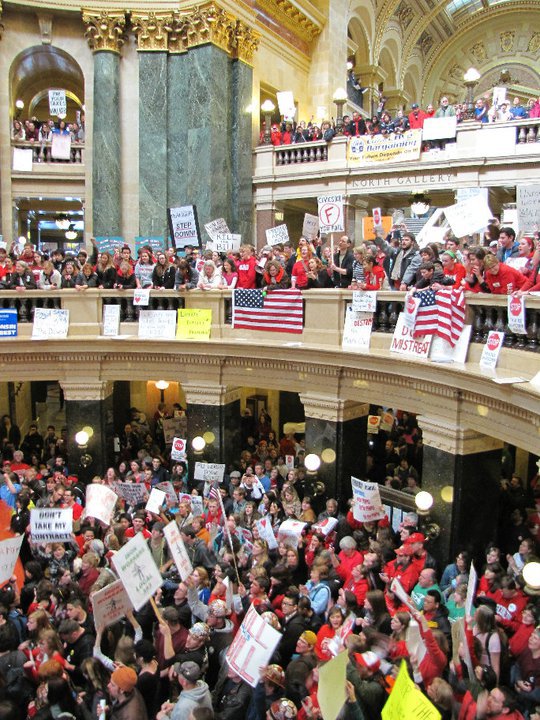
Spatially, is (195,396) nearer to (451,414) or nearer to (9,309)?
(9,309)

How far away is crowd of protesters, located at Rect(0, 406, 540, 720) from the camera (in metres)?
6.38

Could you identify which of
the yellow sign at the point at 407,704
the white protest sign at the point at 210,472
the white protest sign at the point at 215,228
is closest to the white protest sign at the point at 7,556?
the yellow sign at the point at 407,704

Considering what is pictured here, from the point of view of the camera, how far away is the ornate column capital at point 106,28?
19.3 meters

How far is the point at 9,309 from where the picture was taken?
1411cm

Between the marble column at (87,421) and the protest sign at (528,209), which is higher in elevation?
the protest sign at (528,209)

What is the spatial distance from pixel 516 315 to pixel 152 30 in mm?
15085

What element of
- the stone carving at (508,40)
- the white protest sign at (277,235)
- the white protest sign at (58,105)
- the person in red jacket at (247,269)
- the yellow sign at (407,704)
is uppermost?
the stone carving at (508,40)

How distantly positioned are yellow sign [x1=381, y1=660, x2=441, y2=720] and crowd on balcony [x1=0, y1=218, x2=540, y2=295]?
4.88 metres

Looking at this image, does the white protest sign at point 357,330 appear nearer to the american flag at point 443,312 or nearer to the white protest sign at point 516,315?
the american flag at point 443,312

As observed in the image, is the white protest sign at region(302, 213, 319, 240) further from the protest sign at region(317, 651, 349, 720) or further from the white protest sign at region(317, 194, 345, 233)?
the protest sign at region(317, 651, 349, 720)

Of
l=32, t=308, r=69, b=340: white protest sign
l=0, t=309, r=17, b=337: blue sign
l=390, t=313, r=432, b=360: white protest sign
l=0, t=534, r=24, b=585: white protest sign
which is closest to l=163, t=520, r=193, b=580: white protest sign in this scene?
l=0, t=534, r=24, b=585: white protest sign

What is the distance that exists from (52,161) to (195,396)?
35.4ft

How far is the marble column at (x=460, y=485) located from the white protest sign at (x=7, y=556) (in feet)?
19.6

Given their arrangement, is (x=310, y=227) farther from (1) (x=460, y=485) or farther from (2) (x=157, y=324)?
(1) (x=460, y=485)
